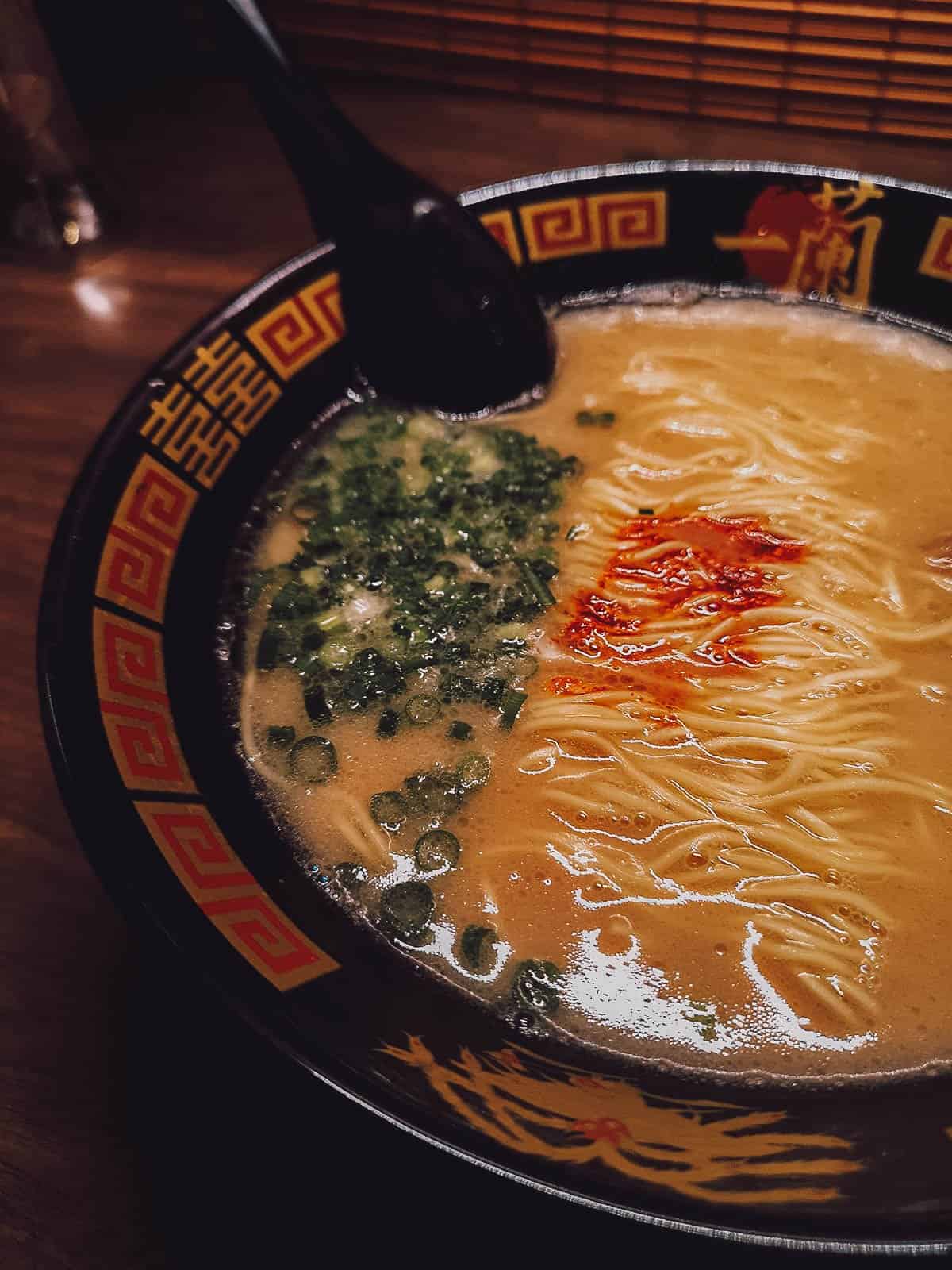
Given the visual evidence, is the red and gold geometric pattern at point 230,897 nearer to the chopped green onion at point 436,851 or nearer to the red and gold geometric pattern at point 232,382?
the chopped green onion at point 436,851

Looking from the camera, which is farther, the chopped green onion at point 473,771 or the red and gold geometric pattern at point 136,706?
the chopped green onion at point 473,771

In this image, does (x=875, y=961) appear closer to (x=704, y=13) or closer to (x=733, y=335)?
(x=733, y=335)

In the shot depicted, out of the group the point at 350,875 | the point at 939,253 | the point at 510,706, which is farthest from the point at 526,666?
the point at 939,253

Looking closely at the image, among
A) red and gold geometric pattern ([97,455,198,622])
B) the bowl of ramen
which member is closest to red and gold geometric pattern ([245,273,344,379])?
the bowl of ramen

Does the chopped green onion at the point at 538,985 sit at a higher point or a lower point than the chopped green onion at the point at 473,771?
lower

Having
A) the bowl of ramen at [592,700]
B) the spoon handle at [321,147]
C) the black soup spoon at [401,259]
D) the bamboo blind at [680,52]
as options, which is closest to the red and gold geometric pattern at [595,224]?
the bowl of ramen at [592,700]

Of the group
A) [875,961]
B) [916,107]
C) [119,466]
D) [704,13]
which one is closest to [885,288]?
[916,107]

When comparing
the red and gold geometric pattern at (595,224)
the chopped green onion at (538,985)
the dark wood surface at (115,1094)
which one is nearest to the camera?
the dark wood surface at (115,1094)

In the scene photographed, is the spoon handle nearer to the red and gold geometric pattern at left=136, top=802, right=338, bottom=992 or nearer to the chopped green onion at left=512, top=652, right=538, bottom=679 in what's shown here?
the chopped green onion at left=512, top=652, right=538, bottom=679
